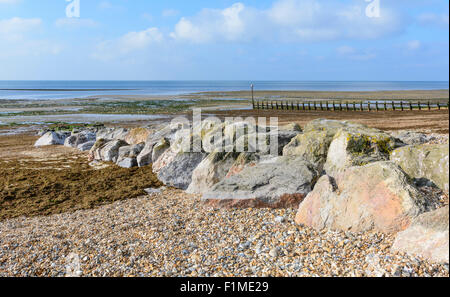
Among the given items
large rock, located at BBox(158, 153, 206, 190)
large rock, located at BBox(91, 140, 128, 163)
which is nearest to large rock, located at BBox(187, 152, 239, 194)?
large rock, located at BBox(158, 153, 206, 190)

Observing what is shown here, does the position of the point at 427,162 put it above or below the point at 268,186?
above

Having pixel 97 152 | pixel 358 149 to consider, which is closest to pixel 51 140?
pixel 97 152

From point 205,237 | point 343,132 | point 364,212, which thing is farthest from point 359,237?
point 343,132

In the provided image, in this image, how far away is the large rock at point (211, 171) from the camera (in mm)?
9789

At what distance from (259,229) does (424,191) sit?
3.07 m

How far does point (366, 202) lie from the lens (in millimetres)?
5859

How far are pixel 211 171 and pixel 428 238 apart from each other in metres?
6.15

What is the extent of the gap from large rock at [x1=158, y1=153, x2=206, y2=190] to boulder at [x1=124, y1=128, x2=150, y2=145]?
6.06 meters

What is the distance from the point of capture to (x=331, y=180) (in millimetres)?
6793

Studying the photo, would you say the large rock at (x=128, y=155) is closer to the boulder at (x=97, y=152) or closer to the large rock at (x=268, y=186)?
the boulder at (x=97, y=152)

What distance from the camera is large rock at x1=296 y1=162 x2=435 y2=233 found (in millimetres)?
5512

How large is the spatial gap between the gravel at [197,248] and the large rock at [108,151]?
7.57 meters

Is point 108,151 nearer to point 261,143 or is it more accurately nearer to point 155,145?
point 155,145

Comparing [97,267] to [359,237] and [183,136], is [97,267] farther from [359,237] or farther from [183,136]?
[183,136]
